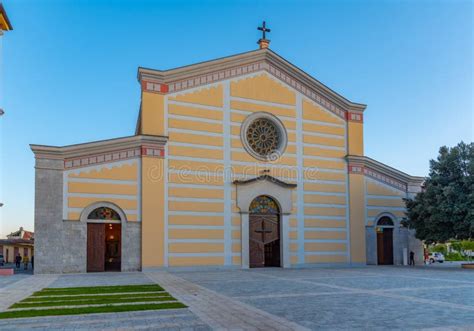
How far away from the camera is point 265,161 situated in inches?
1024

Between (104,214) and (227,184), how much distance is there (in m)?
6.77

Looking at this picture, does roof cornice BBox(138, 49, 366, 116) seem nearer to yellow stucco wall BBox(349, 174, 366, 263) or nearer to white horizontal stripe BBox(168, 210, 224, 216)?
yellow stucco wall BBox(349, 174, 366, 263)

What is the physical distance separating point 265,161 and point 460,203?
11.0m

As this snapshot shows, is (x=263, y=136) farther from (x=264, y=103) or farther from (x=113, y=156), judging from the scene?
(x=113, y=156)

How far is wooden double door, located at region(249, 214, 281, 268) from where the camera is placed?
82.6 feet

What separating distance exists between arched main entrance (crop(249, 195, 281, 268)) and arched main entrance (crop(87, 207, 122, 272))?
732 centimetres

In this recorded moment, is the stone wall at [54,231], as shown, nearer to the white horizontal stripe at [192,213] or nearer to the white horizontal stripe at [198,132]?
the white horizontal stripe at [192,213]

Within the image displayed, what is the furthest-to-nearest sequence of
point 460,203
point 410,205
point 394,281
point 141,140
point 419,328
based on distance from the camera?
point 410,205, point 460,203, point 141,140, point 394,281, point 419,328

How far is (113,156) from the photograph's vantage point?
2238 centimetres

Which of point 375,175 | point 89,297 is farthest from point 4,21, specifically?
point 375,175

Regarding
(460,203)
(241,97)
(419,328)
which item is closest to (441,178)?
(460,203)

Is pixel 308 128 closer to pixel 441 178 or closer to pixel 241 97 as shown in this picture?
pixel 241 97

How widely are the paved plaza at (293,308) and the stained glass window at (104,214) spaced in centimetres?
572

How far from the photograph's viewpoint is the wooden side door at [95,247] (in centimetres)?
2159
